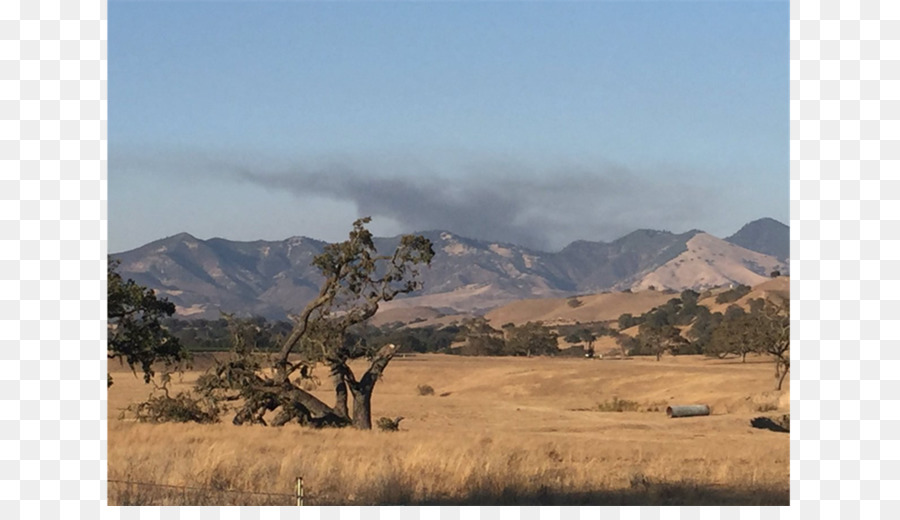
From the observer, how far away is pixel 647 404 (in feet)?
180

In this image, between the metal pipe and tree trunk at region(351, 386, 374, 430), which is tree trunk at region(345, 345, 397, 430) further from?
the metal pipe

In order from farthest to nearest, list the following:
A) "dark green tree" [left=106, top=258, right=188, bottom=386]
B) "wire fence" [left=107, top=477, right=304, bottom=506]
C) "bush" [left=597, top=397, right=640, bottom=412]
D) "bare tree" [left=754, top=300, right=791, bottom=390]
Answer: "bare tree" [left=754, top=300, right=791, bottom=390] < "bush" [left=597, top=397, right=640, bottom=412] < "dark green tree" [left=106, top=258, right=188, bottom=386] < "wire fence" [left=107, top=477, right=304, bottom=506]

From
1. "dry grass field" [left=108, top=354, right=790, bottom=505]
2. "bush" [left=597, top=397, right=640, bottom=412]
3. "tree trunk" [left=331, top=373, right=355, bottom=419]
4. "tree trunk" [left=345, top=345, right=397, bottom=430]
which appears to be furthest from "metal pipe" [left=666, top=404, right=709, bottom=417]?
"tree trunk" [left=331, top=373, right=355, bottom=419]

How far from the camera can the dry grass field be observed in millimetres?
20359

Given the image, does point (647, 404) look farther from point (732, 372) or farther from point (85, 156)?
point (85, 156)

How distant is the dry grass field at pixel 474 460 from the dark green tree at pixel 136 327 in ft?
5.87

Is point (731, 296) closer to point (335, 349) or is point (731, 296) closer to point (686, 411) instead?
point (686, 411)

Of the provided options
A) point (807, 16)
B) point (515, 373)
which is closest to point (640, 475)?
point (807, 16)

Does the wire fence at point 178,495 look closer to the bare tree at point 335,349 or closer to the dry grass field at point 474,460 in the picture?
the dry grass field at point 474,460

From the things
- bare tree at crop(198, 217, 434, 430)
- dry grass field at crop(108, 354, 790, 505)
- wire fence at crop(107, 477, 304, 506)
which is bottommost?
dry grass field at crop(108, 354, 790, 505)

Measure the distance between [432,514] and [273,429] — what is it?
17.5 meters

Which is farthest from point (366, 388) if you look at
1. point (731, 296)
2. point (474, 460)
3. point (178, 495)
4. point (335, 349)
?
point (731, 296)

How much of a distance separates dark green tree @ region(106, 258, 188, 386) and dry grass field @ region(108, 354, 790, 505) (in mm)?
1788

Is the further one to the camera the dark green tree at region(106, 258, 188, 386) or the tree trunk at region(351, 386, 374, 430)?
the tree trunk at region(351, 386, 374, 430)
